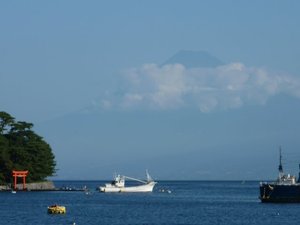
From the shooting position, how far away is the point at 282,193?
162500 mm

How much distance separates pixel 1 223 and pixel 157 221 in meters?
18.7

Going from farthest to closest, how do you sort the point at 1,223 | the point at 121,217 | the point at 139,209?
the point at 139,209
the point at 121,217
the point at 1,223

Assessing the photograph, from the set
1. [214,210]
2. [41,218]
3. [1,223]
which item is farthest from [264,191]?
[1,223]

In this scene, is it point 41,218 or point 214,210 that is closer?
point 41,218

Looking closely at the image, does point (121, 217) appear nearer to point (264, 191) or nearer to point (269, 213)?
point (269, 213)

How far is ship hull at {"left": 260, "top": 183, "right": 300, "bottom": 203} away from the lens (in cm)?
16150

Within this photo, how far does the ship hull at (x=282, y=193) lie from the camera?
161500 mm

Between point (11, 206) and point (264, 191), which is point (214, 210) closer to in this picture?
point (264, 191)

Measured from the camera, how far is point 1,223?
378ft

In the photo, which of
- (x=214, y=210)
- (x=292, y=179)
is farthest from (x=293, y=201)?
(x=214, y=210)

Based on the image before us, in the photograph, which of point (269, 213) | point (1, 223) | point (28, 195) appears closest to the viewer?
point (1, 223)

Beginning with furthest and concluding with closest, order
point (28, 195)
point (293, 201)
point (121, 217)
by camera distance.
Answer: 1. point (28, 195)
2. point (293, 201)
3. point (121, 217)

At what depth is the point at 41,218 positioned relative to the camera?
126m

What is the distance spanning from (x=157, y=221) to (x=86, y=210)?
86.7ft
